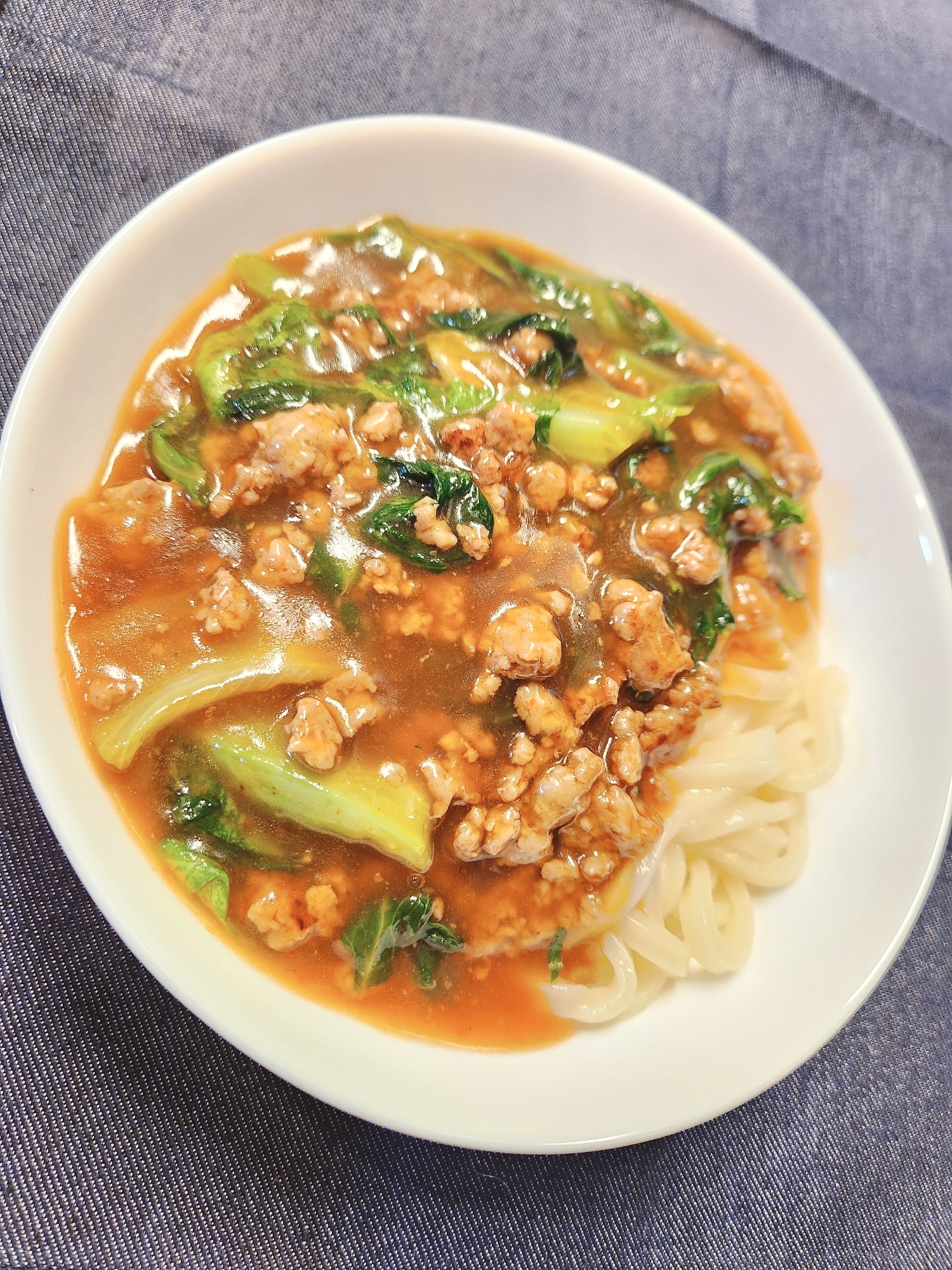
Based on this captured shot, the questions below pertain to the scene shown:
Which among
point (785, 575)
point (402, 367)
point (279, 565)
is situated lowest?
point (279, 565)

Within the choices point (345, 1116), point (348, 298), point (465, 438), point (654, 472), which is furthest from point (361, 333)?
point (345, 1116)

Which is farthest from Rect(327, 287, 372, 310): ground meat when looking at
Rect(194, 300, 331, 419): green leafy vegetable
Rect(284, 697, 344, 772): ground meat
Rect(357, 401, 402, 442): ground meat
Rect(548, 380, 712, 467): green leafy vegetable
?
Rect(284, 697, 344, 772): ground meat

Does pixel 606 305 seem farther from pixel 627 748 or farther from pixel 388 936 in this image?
pixel 388 936

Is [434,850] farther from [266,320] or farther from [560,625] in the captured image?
[266,320]

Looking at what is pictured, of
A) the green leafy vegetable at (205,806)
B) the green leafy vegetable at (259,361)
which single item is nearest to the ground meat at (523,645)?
the green leafy vegetable at (205,806)

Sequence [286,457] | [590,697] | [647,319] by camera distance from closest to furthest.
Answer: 1. [286,457]
2. [590,697]
3. [647,319]

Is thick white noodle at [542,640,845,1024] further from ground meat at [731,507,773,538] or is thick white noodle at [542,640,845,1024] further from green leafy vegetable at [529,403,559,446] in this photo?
green leafy vegetable at [529,403,559,446]

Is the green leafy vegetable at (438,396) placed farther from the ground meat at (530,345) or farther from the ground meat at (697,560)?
the ground meat at (697,560)

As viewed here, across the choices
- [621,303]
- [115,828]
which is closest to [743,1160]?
[115,828]
